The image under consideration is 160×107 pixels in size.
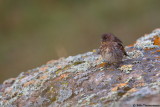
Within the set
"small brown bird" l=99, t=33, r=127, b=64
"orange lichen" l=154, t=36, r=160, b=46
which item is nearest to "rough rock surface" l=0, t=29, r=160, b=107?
"orange lichen" l=154, t=36, r=160, b=46

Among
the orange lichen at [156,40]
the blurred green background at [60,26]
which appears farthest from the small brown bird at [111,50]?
the blurred green background at [60,26]

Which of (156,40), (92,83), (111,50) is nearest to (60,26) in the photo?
(156,40)

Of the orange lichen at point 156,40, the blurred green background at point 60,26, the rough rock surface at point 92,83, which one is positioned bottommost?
the rough rock surface at point 92,83

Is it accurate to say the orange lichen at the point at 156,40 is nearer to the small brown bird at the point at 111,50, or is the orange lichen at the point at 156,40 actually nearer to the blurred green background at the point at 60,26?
the small brown bird at the point at 111,50

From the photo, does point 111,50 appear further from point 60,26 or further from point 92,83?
point 60,26

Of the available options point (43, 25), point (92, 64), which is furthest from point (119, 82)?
point (43, 25)

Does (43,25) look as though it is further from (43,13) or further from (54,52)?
(54,52)
